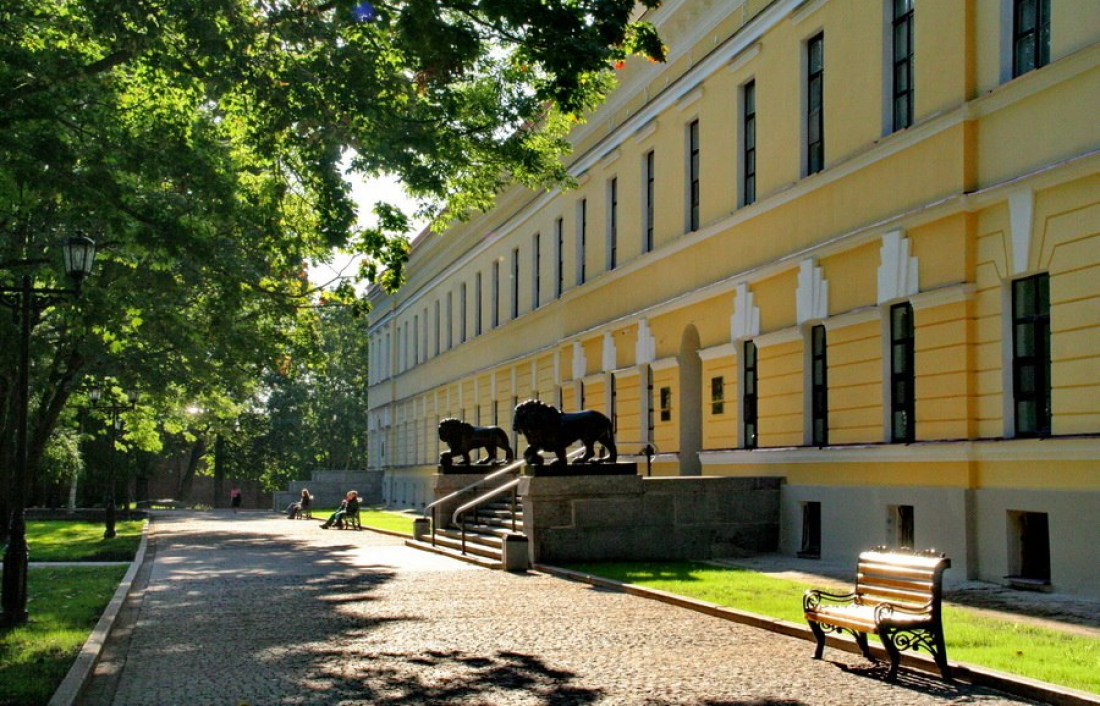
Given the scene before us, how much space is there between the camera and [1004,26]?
16.7m

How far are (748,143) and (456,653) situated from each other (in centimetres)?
1560

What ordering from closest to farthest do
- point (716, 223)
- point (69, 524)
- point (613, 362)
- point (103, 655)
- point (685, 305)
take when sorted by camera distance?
point (103, 655) < point (716, 223) < point (685, 305) < point (613, 362) < point (69, 524)

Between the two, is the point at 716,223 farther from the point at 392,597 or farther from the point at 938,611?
the point at 938,611

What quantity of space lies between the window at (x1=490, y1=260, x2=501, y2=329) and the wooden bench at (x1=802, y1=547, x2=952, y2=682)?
36.0m

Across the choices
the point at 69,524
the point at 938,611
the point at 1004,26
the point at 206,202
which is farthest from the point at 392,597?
the point at 69,524

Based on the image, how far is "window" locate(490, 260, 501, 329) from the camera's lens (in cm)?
4684

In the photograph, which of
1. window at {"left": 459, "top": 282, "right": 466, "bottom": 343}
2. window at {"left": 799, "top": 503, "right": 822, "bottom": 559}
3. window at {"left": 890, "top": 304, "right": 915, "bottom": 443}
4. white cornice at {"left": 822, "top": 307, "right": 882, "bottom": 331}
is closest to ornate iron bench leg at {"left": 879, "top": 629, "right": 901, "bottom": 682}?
window at {"left": 890, "top": 304, "right": 915, "bottom": 443}

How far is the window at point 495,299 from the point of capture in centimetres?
4684

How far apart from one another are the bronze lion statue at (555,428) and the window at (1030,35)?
29.6ft

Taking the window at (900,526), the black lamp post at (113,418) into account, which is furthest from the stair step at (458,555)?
the black lamp post at (113,418)

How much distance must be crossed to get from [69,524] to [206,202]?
108ft

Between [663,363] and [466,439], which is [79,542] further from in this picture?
[663,363]

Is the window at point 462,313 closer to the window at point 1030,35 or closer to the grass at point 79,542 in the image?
the grass at point 79,542

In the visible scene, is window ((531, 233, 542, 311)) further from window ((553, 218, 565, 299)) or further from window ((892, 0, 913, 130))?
window ((892, 0, 913, 130))
